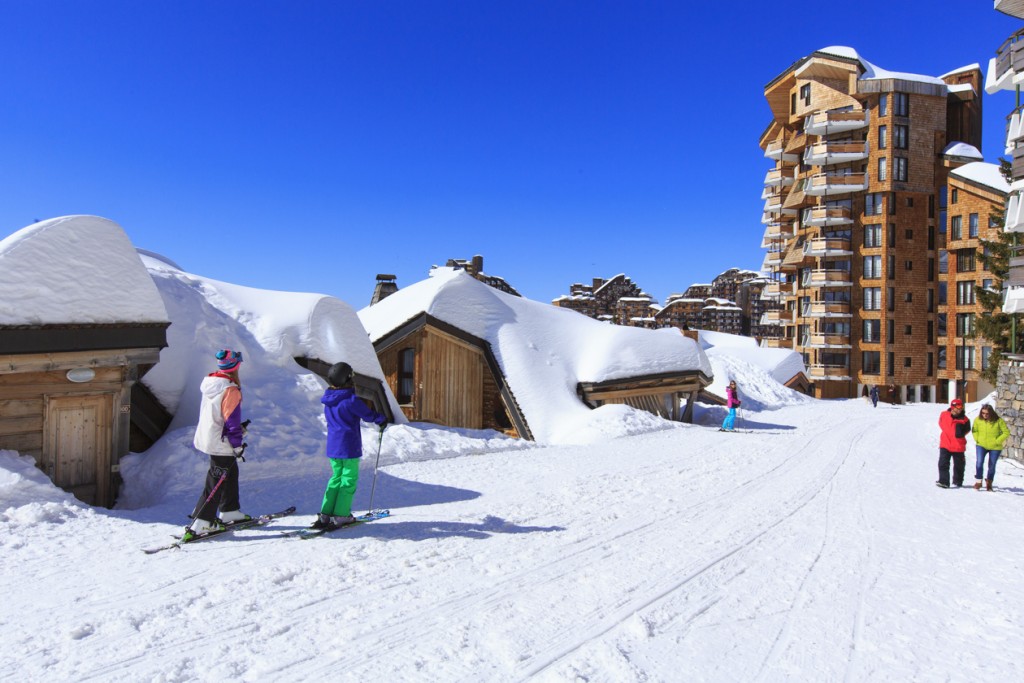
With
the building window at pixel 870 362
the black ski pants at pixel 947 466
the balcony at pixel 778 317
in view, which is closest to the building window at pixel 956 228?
the building window at pixel 870 362

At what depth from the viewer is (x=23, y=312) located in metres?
6.20

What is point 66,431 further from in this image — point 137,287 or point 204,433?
point 204,433

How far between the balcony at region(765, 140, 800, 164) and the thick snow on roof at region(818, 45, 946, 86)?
7.74 m

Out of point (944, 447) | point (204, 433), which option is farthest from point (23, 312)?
point (944, 447)

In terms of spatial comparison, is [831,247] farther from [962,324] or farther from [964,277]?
[962,324]

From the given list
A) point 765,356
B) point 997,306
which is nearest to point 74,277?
point 997,306

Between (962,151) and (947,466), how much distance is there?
42.5 meters

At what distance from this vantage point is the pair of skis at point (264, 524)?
17.0 ft

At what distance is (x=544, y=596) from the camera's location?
14.4 feet

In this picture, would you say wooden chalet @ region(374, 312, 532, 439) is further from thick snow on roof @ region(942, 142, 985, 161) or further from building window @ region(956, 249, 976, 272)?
thick snow on roof @ region(942, 142, 985, 161)

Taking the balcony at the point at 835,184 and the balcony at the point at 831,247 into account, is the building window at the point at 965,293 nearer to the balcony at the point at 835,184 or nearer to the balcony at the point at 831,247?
the balcony at the point at 831,247

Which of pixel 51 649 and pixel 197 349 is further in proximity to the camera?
pixel 197 349

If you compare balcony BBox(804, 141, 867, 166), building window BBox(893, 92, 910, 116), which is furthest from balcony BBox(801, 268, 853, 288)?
building window BBox(893, 92, 910, 116)

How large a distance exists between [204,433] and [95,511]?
1719mm
